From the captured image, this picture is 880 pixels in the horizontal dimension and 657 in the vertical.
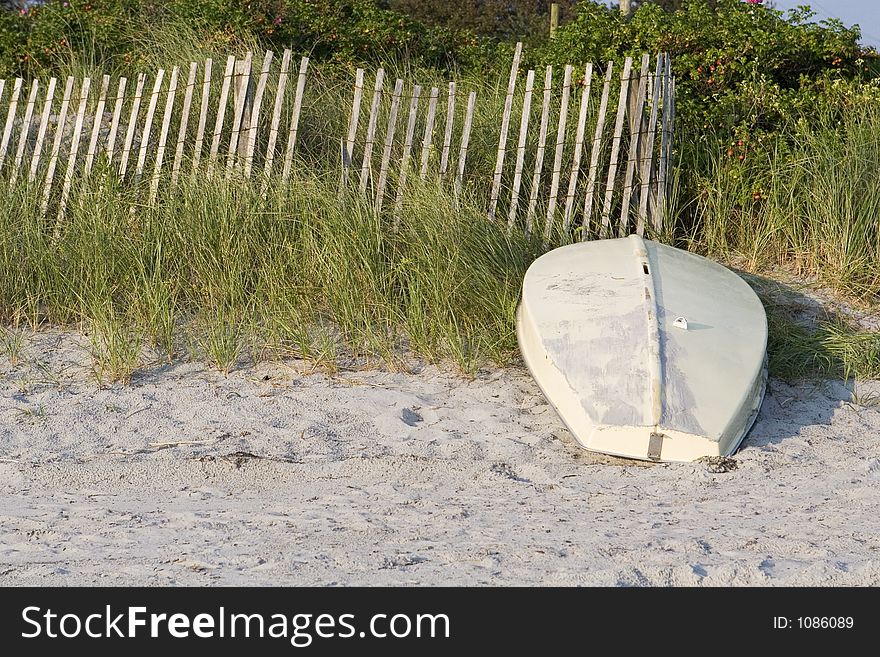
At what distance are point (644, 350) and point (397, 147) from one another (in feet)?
8.73

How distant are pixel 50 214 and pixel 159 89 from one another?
102 cm

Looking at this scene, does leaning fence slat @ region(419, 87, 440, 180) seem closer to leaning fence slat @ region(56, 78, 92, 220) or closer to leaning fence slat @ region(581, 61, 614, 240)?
leaning fence slat @ region(581, 61, 614, 240)

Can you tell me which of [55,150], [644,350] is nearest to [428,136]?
[55,150]

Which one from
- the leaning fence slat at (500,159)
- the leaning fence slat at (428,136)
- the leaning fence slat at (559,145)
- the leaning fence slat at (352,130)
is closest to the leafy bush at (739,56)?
the leaning fence slat at (559,145)

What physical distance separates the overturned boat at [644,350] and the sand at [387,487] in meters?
0.14

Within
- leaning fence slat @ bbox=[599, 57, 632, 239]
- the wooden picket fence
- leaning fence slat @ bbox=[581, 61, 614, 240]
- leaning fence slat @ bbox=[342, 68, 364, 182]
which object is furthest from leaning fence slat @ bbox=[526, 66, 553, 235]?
leaning fence slat @ bbox=[342, 68, 364, 182]

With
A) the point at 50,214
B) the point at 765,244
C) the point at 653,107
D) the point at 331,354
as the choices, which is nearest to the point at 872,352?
the point at 765,244

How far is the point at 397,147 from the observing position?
6.44 meters

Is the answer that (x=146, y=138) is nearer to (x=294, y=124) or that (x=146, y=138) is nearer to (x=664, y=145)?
(x=294, y=124)

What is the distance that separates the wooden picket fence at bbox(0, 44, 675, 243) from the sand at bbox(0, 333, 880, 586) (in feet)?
4.61

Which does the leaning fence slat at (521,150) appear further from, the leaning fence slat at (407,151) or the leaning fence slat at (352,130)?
the leaning fence slat at (352,130)

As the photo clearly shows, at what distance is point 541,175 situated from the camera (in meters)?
6.39

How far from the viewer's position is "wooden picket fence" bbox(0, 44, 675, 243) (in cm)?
619

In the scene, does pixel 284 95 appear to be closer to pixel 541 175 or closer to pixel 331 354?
pixel 541 175
